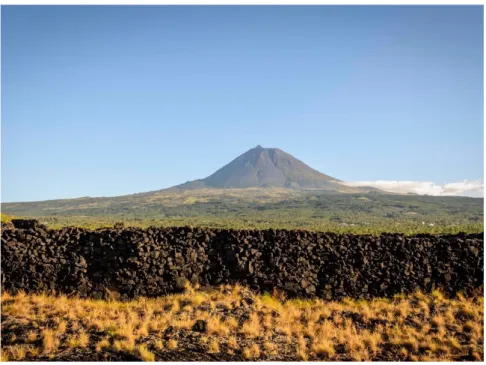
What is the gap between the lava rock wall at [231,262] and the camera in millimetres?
17703

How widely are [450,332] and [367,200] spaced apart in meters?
178

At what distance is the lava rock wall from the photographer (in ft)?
58.1

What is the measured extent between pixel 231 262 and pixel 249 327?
4.48m

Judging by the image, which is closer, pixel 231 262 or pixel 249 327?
pixel 249 327

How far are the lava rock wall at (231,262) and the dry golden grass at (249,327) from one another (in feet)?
2.05

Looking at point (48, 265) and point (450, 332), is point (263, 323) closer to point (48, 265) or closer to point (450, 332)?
point (450, 332)

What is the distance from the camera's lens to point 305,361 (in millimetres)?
12453

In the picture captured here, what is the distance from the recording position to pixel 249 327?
14258 mm

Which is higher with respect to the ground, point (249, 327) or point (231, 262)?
point (231, 262)

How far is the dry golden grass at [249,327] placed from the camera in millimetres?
12812

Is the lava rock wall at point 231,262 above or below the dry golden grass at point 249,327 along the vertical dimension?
above

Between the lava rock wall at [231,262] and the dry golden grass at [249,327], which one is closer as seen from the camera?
the dry golden grass at [249,327]

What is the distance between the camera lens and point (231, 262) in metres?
18.5

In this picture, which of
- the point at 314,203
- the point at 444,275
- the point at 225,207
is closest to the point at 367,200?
the point at 314,203
